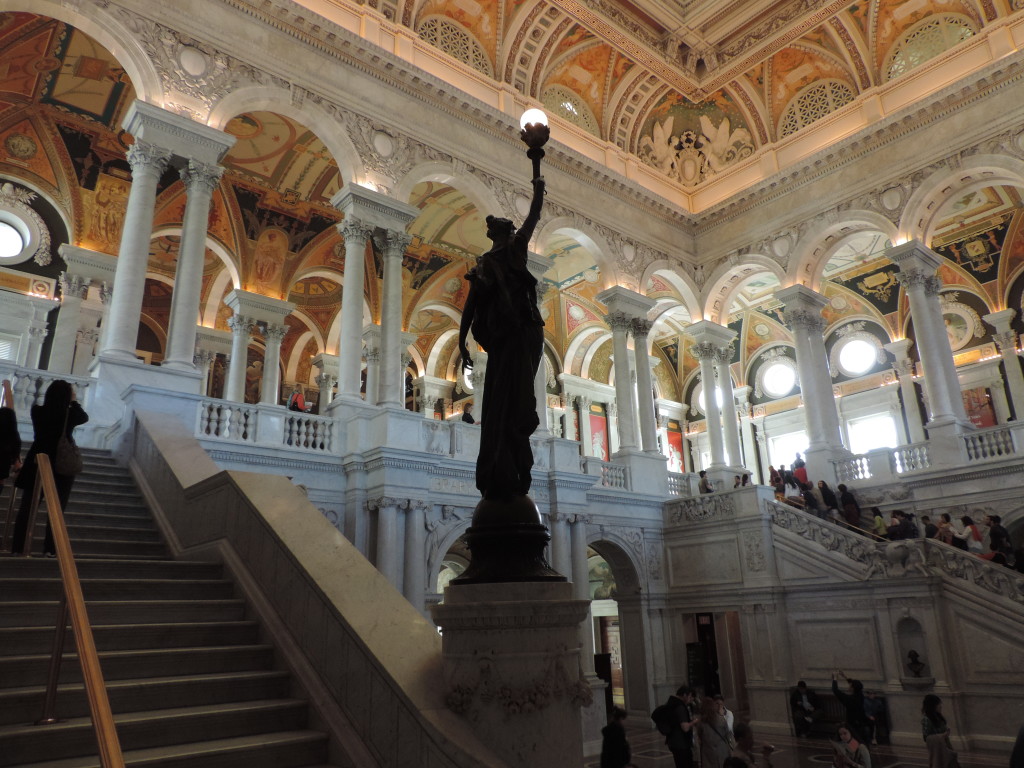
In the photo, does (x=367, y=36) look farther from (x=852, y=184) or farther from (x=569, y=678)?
(x=569, y=678)

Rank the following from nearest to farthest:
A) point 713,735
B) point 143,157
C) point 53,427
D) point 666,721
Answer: point 53,427, point 713,735, point 666,721, point 143,157

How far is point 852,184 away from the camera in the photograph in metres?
17.8

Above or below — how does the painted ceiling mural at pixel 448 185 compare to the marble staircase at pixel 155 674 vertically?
above

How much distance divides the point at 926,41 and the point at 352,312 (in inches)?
572

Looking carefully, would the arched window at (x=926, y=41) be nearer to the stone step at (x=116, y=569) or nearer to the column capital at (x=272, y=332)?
the column capital at (x=272, y=332)

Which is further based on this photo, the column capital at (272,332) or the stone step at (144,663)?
the column capital at (272,332)

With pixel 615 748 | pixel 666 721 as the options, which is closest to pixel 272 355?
pixel 666 721

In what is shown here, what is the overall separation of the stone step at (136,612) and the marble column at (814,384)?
1535 cm

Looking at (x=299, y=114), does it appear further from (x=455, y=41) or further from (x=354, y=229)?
(x=455, y=41)

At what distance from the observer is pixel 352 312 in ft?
44.0

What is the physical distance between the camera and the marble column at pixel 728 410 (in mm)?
19641

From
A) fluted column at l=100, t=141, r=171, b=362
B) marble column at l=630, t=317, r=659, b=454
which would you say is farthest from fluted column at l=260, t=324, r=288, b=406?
marble column at l=630, t=317, r=659, b=454

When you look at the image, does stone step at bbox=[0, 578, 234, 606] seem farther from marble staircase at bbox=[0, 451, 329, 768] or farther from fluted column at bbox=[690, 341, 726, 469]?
fluted column at bbox=[690, 341, 726, 469]

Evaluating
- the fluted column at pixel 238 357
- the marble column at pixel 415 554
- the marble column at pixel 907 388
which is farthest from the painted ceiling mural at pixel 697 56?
the marble column at pixel 415 554
